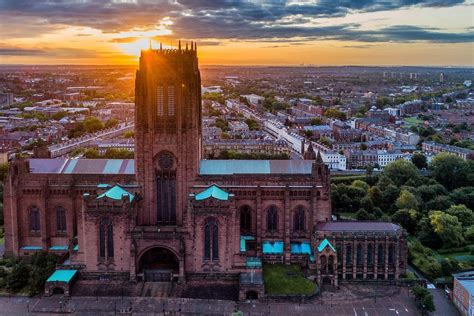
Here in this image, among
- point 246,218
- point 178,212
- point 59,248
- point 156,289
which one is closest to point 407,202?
point 246,218

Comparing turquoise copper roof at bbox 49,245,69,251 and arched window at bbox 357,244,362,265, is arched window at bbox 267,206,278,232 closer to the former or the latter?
arched window at bbox 357,244,362,265

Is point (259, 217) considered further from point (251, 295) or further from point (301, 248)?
point (251, 295)

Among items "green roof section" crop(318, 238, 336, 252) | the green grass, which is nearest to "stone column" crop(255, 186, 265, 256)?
the green grass

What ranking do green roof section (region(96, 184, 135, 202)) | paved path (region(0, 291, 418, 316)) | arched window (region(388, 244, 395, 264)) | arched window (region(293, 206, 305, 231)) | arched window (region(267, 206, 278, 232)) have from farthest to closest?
arched window (region(267, 206, 278, 232)) < arched window (region(293, 206, 305, 231)) < arched window (region(388, 244, 395, 264)) < green roof section (region(96, 184, 135, 202)) < paved path (region(0, 291, 418, 316))

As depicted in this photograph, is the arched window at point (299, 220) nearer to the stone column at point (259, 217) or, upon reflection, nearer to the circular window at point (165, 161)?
the stone column at point (259, 217)

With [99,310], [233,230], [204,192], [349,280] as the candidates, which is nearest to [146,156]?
[204,192]

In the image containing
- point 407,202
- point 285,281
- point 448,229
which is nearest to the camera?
point 285,281
